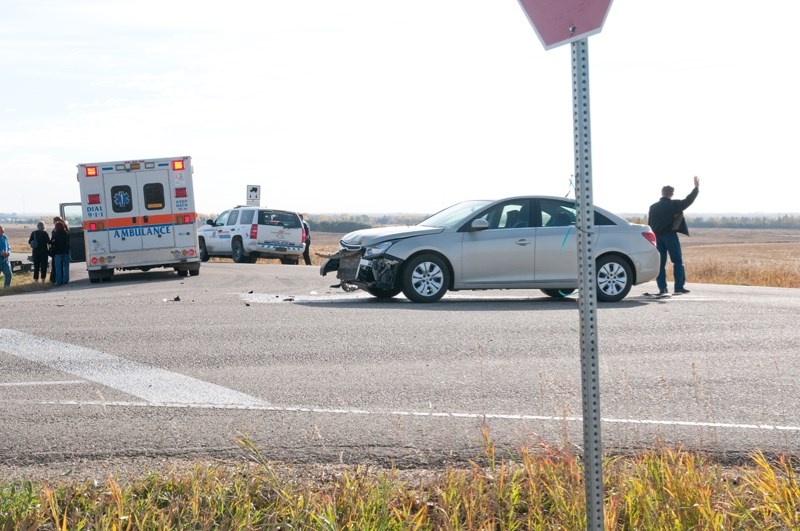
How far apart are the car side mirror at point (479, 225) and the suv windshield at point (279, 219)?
53.0 feet

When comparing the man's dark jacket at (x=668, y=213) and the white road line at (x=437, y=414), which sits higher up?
the man's dark jacket at (x=668, y=213)

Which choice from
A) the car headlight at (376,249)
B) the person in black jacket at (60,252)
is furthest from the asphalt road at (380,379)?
the person in black jacket at (60,252)

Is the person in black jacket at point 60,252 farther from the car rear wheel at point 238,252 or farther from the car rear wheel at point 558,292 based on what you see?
the car rear wheel at point 558,292

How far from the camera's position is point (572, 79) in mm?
3574

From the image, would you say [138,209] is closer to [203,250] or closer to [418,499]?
[203,250]

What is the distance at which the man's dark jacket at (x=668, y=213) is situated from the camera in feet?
52.1

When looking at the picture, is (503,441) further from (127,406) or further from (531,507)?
(127,406)

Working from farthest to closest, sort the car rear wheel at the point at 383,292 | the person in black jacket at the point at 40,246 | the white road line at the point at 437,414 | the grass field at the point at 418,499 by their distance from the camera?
the person in black jacket at the point at 40,246, the car rear wheel at the point at 383,292, the white road line at the point at 437,414, the grass field at the point at 418,499

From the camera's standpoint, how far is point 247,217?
29.9 metres

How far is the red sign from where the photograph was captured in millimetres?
3436

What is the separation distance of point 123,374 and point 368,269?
608 centimetres

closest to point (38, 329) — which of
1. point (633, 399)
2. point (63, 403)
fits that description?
point (63, 403)

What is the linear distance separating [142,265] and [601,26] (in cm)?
→ 2047

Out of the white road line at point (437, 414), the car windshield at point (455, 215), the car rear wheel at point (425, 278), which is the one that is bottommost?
the white road line at point (437, 414)
